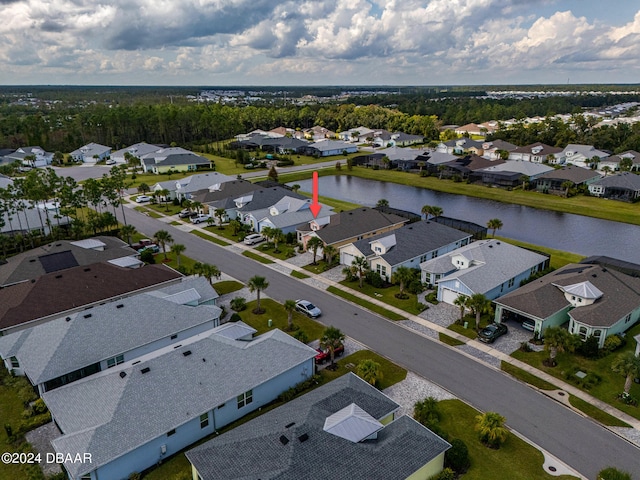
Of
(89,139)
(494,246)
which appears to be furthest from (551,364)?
(89,139)

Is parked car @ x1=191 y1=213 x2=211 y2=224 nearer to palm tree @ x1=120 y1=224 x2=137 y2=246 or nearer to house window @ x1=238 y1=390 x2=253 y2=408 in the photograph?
palm tree @ x1=120 y1=224 x2=137 y2=246

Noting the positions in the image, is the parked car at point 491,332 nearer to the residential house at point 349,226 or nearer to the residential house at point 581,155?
the residential house at point 349,226

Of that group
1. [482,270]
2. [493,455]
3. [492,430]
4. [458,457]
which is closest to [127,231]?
[482,270]

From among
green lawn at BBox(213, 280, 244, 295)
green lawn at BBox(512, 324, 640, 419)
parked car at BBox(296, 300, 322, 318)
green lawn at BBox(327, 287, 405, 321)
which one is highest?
parked car at BBox(296, 300, 322, 318)

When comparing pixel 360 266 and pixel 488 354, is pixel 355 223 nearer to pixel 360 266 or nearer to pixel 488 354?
pixel 360 266

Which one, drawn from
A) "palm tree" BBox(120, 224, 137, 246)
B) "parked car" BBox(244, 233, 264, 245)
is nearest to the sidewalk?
"parked car" BBox(244, 233, 264, 245)
